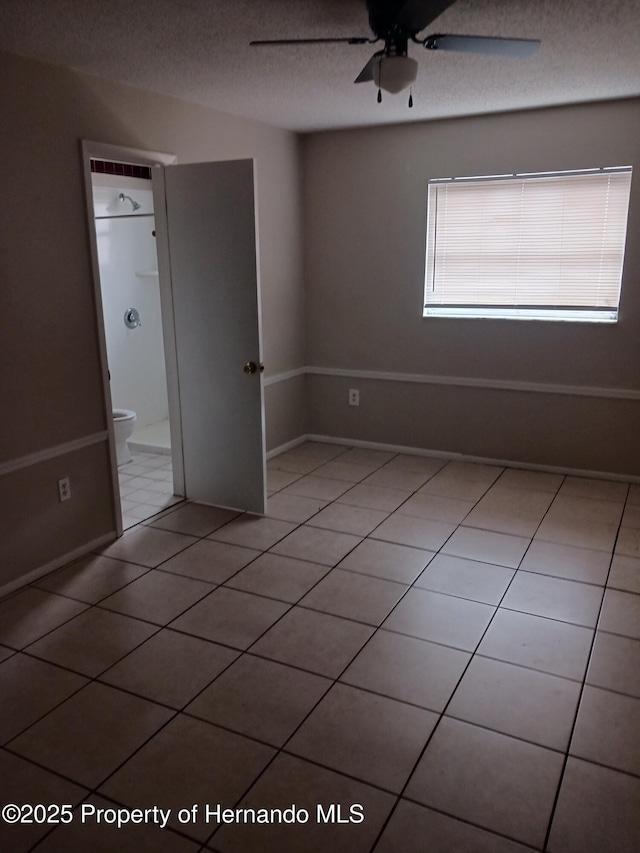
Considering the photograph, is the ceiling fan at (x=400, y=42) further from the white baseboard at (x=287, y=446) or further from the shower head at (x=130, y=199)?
the shower head at (x=130, y=199)

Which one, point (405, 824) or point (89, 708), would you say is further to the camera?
point (89, 708)

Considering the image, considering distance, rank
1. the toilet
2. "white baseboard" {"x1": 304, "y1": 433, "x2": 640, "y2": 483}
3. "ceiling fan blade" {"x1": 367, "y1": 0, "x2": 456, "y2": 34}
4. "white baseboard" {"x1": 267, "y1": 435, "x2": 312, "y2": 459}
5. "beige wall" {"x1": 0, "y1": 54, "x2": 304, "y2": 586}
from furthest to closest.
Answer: "white baseboard" {"x1": 267, "y1": 435, "x2": 312, "y2": 459} → the toilet → "white baseboard" {"x1": 304, "y1": 433, "x2": 640, "y2": 483} → "beige wall" {"x1": 0, "y1": 54, "x2": 304, "y2": 586} → "ceiling fan blade" {"x1": 367, "y1": 0, "x2": 456, "y2": 34}

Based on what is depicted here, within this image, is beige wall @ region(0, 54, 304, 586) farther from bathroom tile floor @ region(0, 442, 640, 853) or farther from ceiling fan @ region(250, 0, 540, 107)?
ceiling fan @ region(250, 0, 540, 107)

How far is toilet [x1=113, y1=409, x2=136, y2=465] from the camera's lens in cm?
446

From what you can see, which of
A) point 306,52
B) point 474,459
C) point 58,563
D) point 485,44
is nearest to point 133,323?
point 58,563

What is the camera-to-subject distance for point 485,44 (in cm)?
220

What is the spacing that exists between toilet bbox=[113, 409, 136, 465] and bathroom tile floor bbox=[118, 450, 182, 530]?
0.07 metres

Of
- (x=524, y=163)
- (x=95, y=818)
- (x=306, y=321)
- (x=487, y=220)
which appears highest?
(x=524, y=163)

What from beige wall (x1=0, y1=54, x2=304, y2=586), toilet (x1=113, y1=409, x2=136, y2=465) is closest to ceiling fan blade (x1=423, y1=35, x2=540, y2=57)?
beige wall (x1=0, y1=54, x2=304, y2=586)

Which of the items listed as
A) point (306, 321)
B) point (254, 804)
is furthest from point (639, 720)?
point (306, 321)

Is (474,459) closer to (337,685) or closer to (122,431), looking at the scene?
(122,431)

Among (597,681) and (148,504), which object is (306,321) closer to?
(148,504)

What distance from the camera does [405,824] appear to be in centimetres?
166

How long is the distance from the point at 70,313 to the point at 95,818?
6.80 feet
